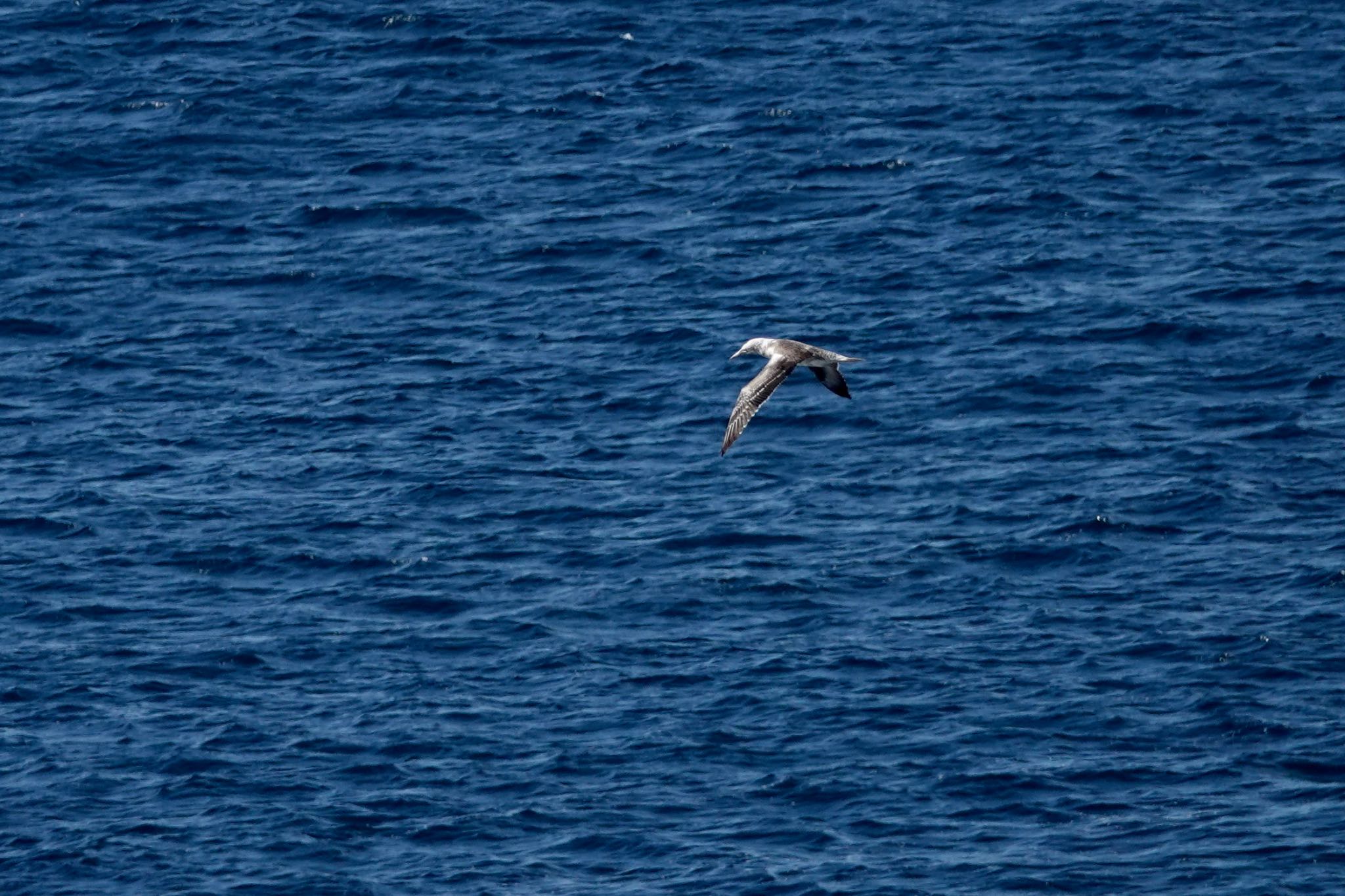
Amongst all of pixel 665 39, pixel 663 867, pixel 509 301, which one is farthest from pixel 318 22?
pixel 663 867

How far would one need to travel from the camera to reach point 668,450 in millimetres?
68188

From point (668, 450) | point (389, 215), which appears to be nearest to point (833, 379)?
point (668, 450)

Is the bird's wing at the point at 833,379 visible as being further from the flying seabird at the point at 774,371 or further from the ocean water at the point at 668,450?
the ocean water at the point at 668,450

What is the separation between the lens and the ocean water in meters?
54.7

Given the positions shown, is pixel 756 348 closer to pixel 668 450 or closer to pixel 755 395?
pixel 755 395

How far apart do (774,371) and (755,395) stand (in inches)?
38.5

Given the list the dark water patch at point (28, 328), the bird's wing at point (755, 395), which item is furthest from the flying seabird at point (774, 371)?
the dark water patch at point (28, 328)

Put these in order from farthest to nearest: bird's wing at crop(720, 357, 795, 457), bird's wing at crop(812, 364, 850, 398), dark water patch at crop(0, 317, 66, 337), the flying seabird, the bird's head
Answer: dark water patch at crop(0, 317, 66, 337) < the bird's head < bird's wing at crop(812, 364, 850, 398) < the flying seabird < bird's wing at crop(720, 357, 795, 457)

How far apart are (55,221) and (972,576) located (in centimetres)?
3345

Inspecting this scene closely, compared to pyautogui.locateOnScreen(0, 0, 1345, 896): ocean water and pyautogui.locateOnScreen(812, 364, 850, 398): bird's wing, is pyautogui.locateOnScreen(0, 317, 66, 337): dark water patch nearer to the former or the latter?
pyautogui.locateOnScreen(0, 0, 1345, 896): ocean water

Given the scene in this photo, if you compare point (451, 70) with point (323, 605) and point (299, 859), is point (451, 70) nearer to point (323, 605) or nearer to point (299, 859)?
point (323, 605)

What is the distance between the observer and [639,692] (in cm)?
5866

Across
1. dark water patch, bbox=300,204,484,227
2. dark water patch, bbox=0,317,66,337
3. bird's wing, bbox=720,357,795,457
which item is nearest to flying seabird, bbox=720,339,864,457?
bird's wing, bbox=720,357,795,457

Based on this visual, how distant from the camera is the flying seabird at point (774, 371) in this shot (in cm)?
4684
